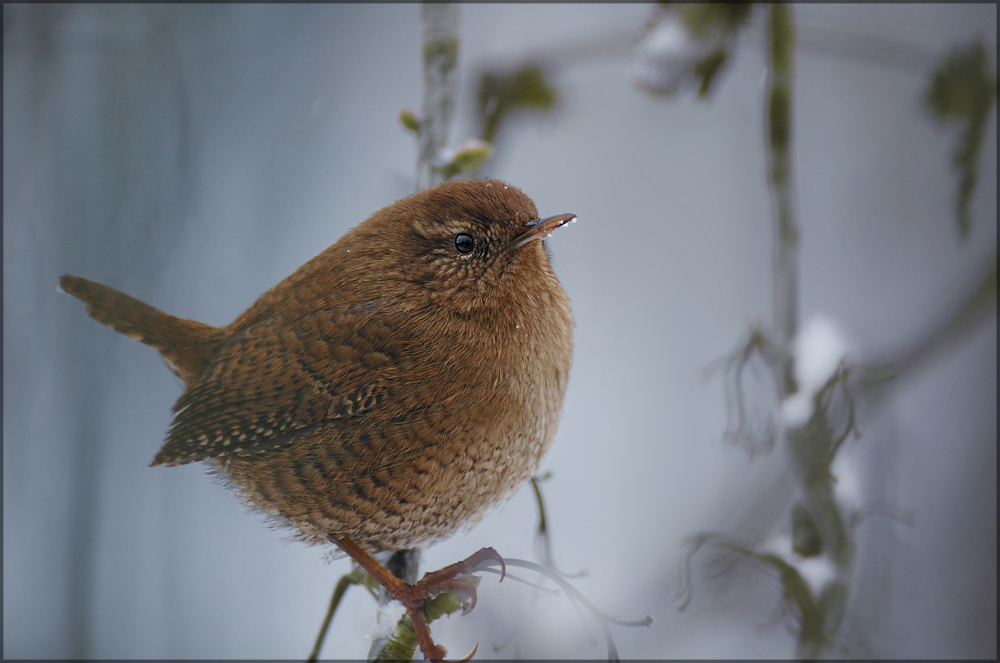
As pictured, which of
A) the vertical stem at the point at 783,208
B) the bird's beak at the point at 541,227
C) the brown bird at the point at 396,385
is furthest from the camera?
the vertical stem at the point at 783,208

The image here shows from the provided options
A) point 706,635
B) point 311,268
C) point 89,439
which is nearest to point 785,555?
point 706,635

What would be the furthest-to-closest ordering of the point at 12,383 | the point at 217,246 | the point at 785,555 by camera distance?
the point at 12,383, the point at 217,246, the point at 785,555

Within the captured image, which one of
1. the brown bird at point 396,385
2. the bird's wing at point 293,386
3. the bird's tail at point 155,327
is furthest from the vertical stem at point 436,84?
the bird's tail at point 155,327

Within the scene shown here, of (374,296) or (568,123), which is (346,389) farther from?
(568,123)

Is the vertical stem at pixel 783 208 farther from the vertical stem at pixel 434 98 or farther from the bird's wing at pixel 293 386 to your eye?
the bird's wing at pixel 293 386

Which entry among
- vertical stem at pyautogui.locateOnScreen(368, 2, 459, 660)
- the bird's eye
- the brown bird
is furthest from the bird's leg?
the bird's eye
